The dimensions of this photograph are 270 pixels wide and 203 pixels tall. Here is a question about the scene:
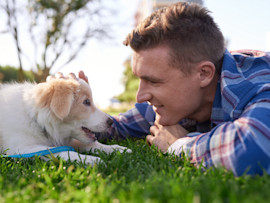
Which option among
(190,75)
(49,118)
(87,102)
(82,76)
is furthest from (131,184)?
(82,76)

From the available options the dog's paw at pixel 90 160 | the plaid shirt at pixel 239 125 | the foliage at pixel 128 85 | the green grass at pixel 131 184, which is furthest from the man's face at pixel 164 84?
the foliage at pixel 128 85

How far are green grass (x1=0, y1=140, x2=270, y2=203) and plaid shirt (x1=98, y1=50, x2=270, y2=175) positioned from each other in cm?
12

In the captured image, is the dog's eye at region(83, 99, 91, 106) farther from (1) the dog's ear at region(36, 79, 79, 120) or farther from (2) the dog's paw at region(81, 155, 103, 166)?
(2) the dog's paw at region(81, 155, 103, 166)

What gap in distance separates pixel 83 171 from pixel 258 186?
1.11 meters

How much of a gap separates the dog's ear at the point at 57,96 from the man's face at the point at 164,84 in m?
0.75

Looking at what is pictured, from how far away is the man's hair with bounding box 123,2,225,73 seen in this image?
252cm

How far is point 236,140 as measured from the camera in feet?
6.05

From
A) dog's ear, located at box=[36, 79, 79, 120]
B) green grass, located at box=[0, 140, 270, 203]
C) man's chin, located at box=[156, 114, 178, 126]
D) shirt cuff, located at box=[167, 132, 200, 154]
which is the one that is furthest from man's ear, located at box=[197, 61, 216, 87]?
dog's ear, located at box=[36, 79, 79, 120]

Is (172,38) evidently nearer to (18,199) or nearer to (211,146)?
(211,146)

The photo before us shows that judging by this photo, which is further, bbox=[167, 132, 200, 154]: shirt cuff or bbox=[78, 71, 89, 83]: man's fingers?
bbox=[78, 71, 89, 83]: man's fingers

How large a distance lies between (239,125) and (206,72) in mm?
835

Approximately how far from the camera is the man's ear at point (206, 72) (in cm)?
255

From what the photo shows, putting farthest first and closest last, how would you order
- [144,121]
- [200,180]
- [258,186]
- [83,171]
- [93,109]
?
1. [144,121]
2. [93,109]
3. [83,171]
4. [200,180]
5. [258,186]

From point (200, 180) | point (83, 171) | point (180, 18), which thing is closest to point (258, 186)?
point (200, 180)
